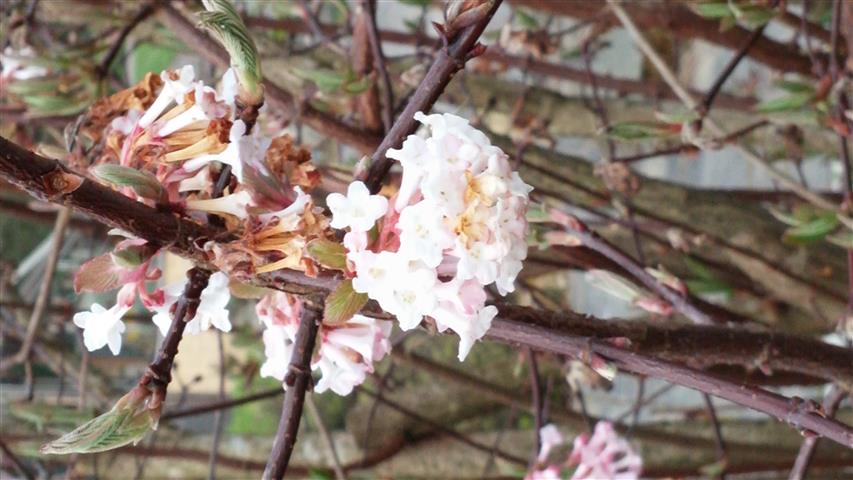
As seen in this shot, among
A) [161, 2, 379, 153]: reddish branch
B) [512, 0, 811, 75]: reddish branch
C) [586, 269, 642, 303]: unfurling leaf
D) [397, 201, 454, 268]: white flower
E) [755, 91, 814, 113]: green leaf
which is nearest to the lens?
[397, 201, 454, 268]: white flower

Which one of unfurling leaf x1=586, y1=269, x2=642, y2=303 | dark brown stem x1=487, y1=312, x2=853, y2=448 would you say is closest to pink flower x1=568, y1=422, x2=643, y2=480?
unfurling leaf x1=586, y1=269, x2=642, y2=303

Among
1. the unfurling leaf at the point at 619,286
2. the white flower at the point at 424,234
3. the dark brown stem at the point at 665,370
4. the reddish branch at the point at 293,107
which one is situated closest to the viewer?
the white flower at the point at 424,234

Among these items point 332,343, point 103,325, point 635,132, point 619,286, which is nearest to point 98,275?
point 103,325

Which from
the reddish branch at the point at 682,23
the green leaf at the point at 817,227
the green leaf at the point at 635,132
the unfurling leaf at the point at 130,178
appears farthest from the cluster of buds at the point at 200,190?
the reddish branch at the point at 682,23

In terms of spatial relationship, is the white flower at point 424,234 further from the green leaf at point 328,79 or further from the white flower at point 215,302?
the green leaf at point 328,79

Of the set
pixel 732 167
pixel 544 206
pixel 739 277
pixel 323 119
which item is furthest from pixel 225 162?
pixel 732 167

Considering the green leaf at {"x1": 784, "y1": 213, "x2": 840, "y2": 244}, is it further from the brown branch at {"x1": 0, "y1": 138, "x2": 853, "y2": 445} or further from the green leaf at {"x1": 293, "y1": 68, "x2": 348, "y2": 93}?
the green leaf at {"x1": 293, "y1": 68, "x2": 348, "y2": 93}

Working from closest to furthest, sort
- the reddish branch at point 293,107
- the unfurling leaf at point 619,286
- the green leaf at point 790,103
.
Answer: the unfurling leaf at point 619,286 → the reddish branch at point 293,107 → the green leaf at point 790,103
